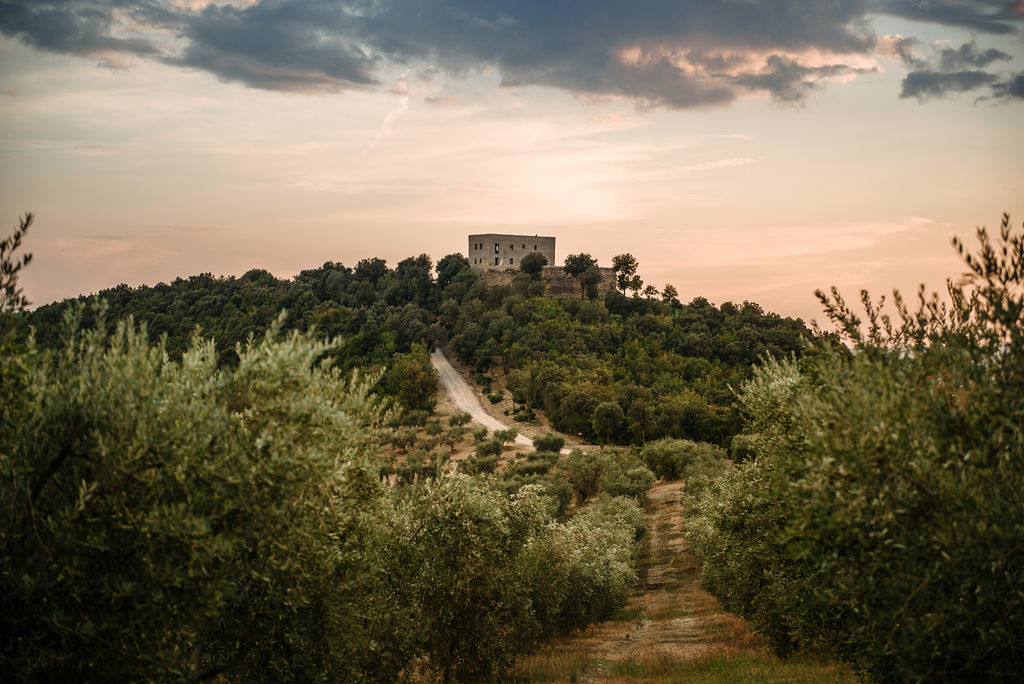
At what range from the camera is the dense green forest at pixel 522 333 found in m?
101

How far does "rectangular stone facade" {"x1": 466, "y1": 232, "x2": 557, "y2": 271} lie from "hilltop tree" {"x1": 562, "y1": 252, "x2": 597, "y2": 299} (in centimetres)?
1577

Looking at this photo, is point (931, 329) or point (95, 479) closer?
point (95, 479)

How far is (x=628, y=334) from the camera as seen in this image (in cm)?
12850

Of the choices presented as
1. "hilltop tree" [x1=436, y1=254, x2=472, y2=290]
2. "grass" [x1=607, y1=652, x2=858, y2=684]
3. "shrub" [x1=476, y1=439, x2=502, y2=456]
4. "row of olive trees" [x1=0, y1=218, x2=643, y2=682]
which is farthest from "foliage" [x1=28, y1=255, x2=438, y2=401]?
"row of olive trees" [x1=0, y1=218, x2=643, y2=682]

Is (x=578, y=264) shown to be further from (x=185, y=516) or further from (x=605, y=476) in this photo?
(x=185, y=516)

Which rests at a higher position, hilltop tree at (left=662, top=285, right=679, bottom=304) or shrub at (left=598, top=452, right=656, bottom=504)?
hilltop tree at (left=662, top=285, right=679, bottom=304)

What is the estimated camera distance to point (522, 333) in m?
128

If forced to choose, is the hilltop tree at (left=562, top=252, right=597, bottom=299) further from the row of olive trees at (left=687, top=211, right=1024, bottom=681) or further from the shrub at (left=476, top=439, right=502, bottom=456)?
the row of olive trees at (left=687, top=211, right=1024, bottom=681)

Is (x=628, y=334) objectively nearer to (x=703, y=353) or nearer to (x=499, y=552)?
(x=703, y=353)

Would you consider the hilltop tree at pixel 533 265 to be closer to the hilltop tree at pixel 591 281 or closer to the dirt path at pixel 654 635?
the hilltop tree at pixel 591 281

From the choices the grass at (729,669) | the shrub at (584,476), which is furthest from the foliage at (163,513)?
the shrub at (584,476)

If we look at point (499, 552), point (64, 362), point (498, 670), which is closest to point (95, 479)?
point (64, 362)

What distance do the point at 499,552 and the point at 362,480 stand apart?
8.55 m

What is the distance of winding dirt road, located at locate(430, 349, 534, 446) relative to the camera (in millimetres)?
105625
